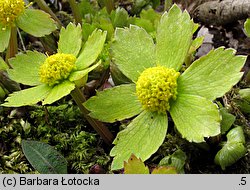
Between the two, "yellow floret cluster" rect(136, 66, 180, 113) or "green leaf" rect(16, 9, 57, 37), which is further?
"green leaf" rect(16, 9, 57, 37)

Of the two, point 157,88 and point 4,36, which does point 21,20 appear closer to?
point 4,36

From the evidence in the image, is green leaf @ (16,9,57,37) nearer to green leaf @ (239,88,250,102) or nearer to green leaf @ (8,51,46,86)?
green leaf @ (8,51,46,86)

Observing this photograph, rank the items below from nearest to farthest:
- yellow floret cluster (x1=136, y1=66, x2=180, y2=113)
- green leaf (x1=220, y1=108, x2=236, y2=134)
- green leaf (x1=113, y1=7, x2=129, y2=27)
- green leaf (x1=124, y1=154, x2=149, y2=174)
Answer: green leaf (x1=124, y1=154, x2=149, y2=174) → yellow floret cluster (x1=136, y1=66, x2=180, y2=113) → green leaf (x1=220, y1=108, x2=236, y2=134) → green leaf (x1=113, y1=7, x2=129, y2=27)

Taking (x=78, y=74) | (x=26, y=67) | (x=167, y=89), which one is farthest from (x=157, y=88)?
(x=26, y=67)

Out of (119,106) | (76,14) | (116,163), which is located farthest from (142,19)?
(116,163)

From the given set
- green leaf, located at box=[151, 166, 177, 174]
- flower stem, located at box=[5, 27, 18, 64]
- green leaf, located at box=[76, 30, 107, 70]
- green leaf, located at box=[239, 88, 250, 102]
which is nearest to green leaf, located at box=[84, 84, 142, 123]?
green leaf, located at box=[76, 30, 107, 70]

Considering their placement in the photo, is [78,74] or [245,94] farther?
[245,94]
